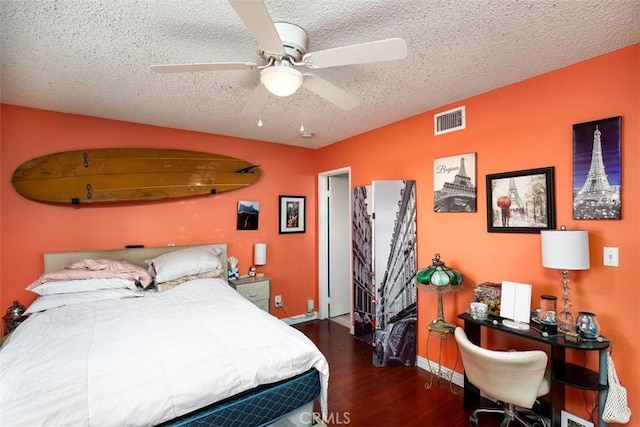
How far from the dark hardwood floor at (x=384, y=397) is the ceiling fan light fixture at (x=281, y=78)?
2.27 meters

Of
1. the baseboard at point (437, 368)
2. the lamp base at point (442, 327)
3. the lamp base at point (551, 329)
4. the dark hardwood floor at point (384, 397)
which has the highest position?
the lamp base at point (551, 329)

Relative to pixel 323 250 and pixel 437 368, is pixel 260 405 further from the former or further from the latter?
pixel 323 250

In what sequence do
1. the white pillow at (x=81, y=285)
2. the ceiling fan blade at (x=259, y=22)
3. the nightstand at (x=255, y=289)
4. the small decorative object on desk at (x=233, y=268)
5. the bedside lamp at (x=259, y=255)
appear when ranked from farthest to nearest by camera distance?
1. the bedside lamp at (x=259, y=255)
2. the small decorative object on desk at (x=233, y=268)
3. the nightstand at (x=255, y=289)
4. the white pillow at (x=81, y=285)
5. the ceiling fan blade at (x=259, y=22)

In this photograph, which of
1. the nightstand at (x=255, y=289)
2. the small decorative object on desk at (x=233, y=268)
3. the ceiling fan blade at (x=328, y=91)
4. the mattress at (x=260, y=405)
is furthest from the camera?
the small decorative object on desk at (x=233, y=268)

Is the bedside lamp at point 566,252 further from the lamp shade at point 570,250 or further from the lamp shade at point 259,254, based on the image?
the lamp shade at point 259,254

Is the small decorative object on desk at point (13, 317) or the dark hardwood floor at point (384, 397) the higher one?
the small decorative object on desk at point (13, 317)

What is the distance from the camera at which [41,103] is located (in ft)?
8.65

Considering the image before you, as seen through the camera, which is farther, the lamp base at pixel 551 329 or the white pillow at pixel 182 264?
the white pillow at pixel 182 264

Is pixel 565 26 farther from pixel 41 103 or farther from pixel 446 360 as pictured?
pixel 41 103

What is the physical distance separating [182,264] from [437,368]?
267 centimetres

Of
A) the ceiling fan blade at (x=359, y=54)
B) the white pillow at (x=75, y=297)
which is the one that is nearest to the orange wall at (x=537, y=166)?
the ceiling fan blade at (x=359, y=54)

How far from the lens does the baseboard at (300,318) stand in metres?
4.12

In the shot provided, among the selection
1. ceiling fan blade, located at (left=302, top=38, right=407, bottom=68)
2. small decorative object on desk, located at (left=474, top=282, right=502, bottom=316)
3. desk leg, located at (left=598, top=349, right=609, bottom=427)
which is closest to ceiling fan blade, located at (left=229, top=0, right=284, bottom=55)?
ceiling fan blade, located at (left=302, top=38, right=407, bottom=68)

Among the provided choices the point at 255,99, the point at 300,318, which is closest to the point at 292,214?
the point at 300,318
